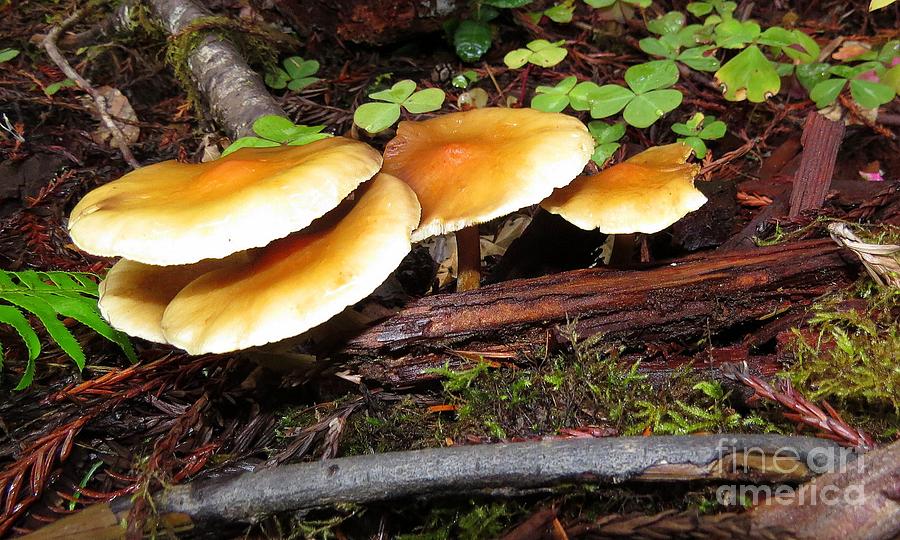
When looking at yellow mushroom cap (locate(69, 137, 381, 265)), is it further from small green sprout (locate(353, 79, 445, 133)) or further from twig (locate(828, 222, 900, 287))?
twig (locate(828, 222, 900, 287))

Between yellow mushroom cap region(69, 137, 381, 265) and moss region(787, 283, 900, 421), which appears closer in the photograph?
yellow mushroom cap region(69, 137, 381, 265)

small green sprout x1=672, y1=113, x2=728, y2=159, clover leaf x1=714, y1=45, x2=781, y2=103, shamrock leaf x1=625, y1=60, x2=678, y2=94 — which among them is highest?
shamrock leaf x1=625, y1=60, x2=678, y2=94

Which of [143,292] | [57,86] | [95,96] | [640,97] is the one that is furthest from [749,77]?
[57,86]

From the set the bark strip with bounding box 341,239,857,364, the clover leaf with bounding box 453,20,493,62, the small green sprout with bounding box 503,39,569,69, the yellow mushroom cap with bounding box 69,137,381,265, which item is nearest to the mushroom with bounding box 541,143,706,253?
the bark strip with bounding box 341,239,857,364

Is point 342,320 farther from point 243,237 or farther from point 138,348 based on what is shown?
point 138,348

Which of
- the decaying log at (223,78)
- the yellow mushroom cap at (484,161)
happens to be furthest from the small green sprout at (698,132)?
the decaying log at (223,78)

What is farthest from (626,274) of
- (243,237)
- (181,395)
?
(181,395)
